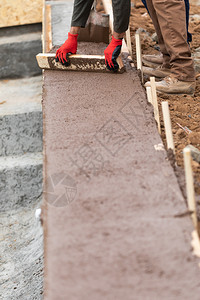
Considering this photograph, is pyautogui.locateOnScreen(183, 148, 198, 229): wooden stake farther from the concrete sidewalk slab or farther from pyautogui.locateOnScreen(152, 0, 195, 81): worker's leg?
the concrete sidewalk slab

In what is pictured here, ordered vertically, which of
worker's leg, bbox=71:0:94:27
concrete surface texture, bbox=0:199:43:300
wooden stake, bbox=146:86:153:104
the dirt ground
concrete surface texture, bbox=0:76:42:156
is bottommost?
concrete surface texture, bbox=0:199:43:300

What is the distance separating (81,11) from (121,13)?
0.50 metres

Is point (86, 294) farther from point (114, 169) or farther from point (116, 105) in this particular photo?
point (116, 105)

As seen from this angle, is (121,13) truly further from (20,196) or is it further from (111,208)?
(20,196)

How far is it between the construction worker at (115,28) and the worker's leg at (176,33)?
0.28 metres

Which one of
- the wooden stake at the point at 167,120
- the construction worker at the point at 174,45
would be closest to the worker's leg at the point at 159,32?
the construction worker at the point at 174,45

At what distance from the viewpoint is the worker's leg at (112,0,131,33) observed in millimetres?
2764

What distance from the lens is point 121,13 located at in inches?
110

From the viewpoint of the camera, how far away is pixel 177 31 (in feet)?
9.37

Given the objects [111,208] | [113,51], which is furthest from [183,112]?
[111,208]

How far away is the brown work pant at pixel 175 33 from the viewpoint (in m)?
2.81

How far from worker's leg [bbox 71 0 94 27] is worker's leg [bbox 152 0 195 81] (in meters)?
0.61

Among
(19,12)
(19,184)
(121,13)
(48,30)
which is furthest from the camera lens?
(19,12)

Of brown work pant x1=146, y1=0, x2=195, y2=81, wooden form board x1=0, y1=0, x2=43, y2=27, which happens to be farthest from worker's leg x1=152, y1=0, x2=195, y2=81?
wooden form board x1=0, y1=0, x2=43, y2=27
